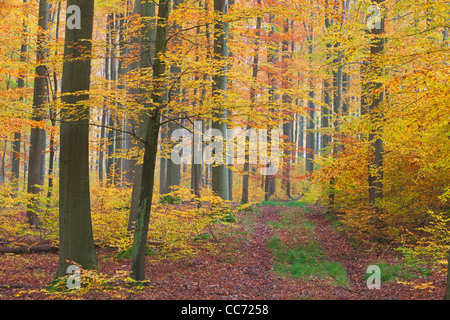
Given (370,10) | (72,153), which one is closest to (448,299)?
(72,153)

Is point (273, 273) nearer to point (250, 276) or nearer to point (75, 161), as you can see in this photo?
point (250, 276)

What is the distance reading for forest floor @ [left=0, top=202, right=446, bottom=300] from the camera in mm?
6730

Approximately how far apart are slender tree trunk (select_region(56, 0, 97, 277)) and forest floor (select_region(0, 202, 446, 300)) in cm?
84

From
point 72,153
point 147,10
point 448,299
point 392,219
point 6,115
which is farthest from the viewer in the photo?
point 392,219

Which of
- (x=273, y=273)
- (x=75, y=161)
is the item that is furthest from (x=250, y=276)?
(x=75, y=161)

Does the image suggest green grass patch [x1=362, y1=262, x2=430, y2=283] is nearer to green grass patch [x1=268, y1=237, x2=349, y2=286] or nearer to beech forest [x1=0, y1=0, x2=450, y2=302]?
beech forest [x1=0, y1=0, x2=450, y2=302]

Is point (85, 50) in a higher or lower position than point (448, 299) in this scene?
higher

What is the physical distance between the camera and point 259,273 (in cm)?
872

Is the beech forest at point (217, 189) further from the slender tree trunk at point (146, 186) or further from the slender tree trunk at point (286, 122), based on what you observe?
the slender tree trunk at point (286, 122)

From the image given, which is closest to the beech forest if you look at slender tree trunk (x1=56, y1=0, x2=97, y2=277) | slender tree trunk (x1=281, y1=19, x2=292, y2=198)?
slender tree trunk (x1=56, y1=0, x2=97, y2=277)

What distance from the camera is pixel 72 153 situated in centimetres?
668

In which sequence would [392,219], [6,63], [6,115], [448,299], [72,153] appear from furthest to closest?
[6,63]
[392,219]
[6,115]
[72,153]
[448,299]

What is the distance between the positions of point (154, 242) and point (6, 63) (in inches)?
294

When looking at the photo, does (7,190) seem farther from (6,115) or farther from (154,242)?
(154,242)
